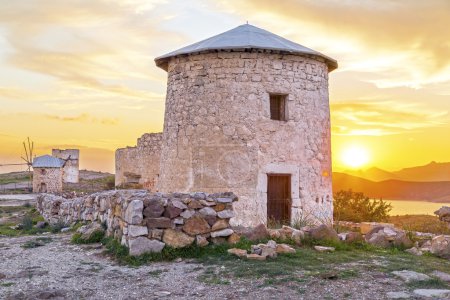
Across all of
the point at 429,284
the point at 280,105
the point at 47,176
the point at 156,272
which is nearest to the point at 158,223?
the point at 156,272

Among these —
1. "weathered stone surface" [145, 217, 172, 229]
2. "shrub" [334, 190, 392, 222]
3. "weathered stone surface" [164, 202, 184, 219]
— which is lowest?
"shrub" [334, 190, 392, 222]

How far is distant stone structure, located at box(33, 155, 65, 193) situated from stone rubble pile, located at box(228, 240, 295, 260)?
30427 millimetres

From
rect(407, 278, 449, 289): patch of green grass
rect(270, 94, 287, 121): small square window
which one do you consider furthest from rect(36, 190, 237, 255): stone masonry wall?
rect(270, 94, 287, 121): small square window

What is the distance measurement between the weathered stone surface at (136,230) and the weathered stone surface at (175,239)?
1.06 ft

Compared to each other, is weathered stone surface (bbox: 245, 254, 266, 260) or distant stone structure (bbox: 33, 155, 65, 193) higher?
distant stone structure (bbox: 33, 155, 65, 193)

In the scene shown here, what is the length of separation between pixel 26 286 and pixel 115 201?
291 cm

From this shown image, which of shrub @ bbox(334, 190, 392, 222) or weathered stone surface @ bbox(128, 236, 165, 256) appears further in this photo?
shrub @ bbox(334, 190, 392, 222)

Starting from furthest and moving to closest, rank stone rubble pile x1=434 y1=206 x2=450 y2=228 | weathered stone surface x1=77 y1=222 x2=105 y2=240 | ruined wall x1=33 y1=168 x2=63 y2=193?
ruined wall x1=33 y1=168 x2=63 y2=193
stone rubble pile x1=434 y1=206 x2=450 y2=228
weathered stone surface x1=77 y1=222 x2=105 y2=240

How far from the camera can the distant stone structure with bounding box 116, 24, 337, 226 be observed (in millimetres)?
12453

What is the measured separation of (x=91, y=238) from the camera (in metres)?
9.24

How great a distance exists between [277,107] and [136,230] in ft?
22.6

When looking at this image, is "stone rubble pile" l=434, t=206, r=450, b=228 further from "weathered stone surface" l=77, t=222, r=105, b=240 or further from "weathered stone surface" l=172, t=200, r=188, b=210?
"weathered stone surface" l=77, t=222, r=105, b=240

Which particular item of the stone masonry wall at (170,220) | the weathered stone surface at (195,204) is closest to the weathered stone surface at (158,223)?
the stone masonry wall at (170,220)

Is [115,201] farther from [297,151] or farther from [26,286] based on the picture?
[297,151]
